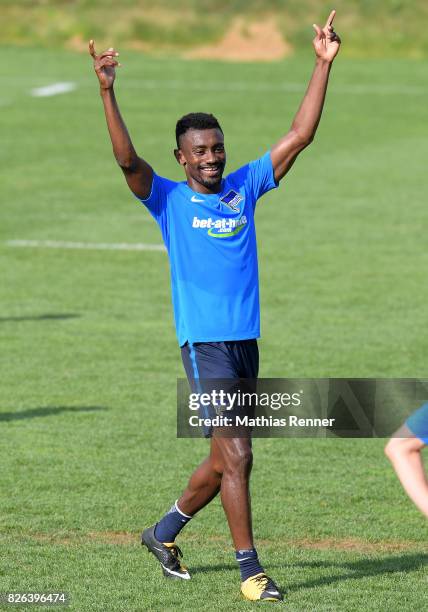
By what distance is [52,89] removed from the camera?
39.2 meters

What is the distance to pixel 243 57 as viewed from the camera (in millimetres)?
48844

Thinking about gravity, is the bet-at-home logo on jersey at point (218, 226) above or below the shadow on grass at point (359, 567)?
above

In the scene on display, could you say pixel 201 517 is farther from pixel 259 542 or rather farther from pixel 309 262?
pixel 309 262

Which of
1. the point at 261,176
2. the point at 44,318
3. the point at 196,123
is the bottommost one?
the point at 44,318

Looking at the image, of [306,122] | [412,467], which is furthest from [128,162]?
[412,467]

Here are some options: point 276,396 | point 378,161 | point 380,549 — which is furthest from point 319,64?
point 378,161

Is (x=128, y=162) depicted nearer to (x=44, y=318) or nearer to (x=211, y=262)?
(x=211, y=262)

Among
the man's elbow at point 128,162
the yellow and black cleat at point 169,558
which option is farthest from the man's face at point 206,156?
the yellow and black cleat at point 169,558

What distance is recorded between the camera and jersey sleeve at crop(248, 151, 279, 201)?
26.5ft

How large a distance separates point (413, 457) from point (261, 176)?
178cm

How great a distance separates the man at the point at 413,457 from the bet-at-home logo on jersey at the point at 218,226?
138 cm

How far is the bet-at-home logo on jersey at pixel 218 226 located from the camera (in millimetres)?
7820

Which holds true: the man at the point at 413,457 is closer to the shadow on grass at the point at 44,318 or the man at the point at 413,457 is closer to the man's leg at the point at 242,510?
the man's leg at the point at 242,510

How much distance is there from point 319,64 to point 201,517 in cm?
311
